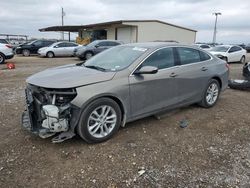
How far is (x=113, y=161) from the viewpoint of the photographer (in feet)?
11.0

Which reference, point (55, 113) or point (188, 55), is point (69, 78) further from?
point (188, 55)

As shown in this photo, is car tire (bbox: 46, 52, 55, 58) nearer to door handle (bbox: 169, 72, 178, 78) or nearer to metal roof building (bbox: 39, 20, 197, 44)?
metal roof building (bbox: 39, 20, 197, 44)

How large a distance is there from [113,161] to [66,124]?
843mm

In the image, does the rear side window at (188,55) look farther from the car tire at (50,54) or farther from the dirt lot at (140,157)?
the car tire at (50,54)

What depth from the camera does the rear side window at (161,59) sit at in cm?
429

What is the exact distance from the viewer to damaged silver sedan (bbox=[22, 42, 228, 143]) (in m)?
3.47

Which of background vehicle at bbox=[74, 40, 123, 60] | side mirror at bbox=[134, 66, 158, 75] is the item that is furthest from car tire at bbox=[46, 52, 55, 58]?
side mirror at bbox=[134, 66, 158, 75]

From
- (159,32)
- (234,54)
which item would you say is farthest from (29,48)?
(234,54)

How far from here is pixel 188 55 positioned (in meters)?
5.07

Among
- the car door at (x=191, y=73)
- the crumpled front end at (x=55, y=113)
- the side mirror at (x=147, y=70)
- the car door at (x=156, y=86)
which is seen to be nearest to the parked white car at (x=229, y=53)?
the car door at (x=191, y=73)

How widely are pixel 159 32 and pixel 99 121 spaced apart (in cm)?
2742

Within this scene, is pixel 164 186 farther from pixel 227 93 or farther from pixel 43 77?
pixel 227 93

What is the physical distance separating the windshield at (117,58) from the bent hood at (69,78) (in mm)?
357

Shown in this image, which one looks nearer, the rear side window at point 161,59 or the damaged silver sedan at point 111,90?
the damaged silver sedan at point 111,90
